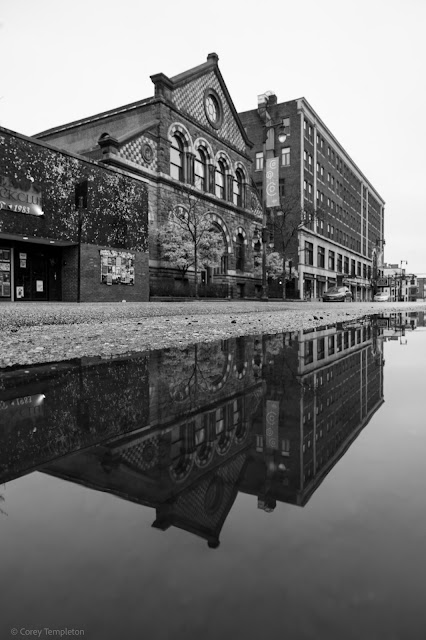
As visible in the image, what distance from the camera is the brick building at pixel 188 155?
95.1 ft

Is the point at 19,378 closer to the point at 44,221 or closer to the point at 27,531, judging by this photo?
the point at 27,531

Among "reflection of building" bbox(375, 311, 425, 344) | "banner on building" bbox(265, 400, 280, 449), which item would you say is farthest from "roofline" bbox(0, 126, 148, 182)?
"banner on building" bbox(265, 400, 280, 449)

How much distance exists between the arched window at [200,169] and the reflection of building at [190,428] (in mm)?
32180

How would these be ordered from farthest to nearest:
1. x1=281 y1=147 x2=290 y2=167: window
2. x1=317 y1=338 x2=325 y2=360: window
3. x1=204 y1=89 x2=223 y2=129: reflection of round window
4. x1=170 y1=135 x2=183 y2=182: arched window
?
x1=281 y1=147 x2=290 y2=167: window → x1=204 y1=89 x2=223 y2=129: reflection of round window → x1=170 y1=135 x2=183 y2=182: arched window → x1=317 y1=338 x2=325 y2=360: window

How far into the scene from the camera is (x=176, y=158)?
1260 inches

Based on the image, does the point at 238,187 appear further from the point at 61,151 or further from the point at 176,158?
the point at 61,151

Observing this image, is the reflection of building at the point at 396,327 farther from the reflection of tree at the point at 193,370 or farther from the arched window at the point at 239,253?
the arched window at the point at 239,253

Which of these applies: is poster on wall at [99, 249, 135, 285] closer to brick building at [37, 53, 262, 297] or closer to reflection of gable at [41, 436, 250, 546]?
brick building at [37, 53, 262, 297]

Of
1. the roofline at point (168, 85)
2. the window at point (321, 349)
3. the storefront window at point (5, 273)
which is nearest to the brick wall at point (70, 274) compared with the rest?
the storefront window at point (5, 273)

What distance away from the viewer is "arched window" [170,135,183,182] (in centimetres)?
3150

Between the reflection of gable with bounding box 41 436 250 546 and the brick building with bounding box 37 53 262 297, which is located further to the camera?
the brick building with bounding box 37 53 262 297

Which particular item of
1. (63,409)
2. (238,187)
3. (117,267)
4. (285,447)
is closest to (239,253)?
(238,187)

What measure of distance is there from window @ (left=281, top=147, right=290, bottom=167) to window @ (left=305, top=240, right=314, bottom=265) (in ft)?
31.9

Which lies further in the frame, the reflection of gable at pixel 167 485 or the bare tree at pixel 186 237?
the bare tree at pixel 186 237
